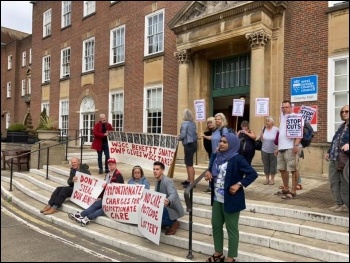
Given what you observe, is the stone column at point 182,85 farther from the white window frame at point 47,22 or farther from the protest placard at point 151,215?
the white window frame at point 47,22

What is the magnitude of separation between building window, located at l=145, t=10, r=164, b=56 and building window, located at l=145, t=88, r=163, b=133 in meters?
1.87

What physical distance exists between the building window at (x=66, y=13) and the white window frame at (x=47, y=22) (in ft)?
6.92

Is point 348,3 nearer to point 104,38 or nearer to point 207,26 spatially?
point 207,26

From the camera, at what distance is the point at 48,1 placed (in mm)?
23984

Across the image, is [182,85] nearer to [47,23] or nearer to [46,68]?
[46,68]

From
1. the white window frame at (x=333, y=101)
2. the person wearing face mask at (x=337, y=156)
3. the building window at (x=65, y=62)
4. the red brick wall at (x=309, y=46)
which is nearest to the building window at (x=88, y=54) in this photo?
the building window at (x=65, y=62)

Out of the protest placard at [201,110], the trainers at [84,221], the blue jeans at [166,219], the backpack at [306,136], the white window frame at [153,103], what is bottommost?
the trainers at [84,221]

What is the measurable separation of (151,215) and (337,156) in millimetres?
3019

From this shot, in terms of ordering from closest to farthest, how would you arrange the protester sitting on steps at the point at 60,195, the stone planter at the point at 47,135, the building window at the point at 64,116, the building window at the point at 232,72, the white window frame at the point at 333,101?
1. the protester sitting on steps at the point at 60,195
2. the white window frame at the point at 333,101
3. the building window at the point at 232,72
4. the stone planter at the point at 47,135
5. the building window at the point at 64,116

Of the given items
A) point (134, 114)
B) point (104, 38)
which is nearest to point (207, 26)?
point (134, 114)

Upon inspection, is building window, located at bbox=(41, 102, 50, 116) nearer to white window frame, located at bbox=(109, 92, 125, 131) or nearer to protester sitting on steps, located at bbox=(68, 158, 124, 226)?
white window frame, located at bbox=(109, 92, 125, 131)

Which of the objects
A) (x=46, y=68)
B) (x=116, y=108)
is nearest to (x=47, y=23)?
(x=46, y=68)

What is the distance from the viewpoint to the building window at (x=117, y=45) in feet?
56.3

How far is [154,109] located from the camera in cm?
1524
